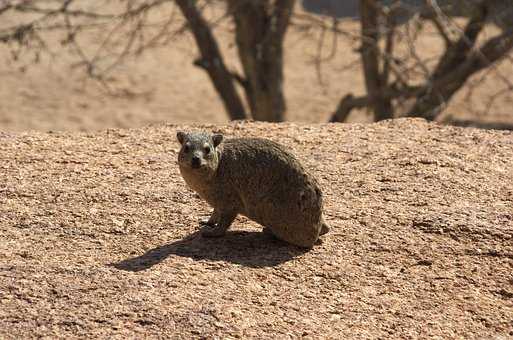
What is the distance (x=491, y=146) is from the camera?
6.62m

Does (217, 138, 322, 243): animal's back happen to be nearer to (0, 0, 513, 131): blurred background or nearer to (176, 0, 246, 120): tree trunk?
(0, 0, 513, 131): blurred background

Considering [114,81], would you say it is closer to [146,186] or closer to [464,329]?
[146,186]

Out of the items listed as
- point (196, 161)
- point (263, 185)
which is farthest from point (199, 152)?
point (263, 185)

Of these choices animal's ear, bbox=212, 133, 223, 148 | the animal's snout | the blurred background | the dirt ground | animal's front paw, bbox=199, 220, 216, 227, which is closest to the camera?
the dirt ground

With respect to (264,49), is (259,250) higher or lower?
lower

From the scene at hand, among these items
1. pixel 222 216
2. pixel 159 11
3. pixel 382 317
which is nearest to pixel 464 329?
pixel 382 317

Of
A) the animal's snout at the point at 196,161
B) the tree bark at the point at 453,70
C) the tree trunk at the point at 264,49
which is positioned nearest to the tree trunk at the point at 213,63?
the tree trunk at the point at 264,49

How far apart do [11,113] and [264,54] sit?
→ 5182 mm

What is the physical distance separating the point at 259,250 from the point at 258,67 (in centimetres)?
582

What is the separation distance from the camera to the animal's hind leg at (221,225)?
496 centimetres

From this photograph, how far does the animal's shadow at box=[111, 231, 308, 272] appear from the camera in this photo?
4.75 meters

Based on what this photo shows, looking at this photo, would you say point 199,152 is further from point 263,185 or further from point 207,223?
point 207,223

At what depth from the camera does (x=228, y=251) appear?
4891 mm

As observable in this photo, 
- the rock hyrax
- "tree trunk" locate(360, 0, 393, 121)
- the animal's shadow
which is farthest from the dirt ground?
"tree trunk" locate(360, 0, 393, 121)
